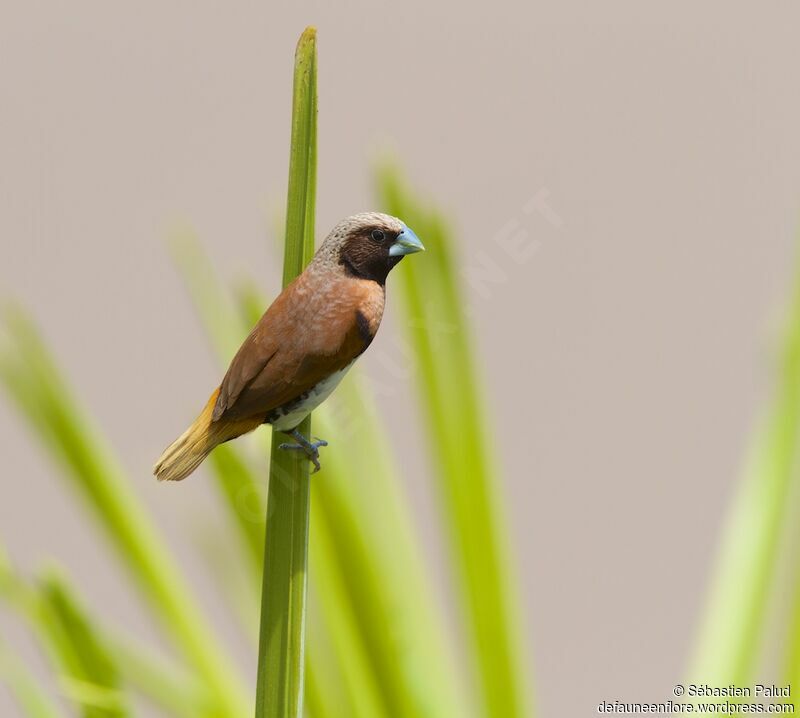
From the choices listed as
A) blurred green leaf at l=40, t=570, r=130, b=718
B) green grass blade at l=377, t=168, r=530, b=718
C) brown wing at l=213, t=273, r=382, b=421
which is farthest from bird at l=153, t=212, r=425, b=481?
green grass blade at l=377, t=168, r=530, b=718

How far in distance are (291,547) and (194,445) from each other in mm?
111

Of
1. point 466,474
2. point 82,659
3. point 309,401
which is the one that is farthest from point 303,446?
point 466,474

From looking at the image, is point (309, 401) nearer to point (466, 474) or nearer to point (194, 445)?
point (194, 445)

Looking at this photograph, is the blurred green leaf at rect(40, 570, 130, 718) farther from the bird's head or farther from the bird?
the bird's head

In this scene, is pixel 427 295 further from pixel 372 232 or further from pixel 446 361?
pixel 372 232

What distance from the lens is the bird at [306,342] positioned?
0.74 m

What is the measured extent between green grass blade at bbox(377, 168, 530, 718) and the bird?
0.47 metres

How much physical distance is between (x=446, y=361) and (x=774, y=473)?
511 mm

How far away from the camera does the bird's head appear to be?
2.55 feet

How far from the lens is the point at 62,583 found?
94 cm

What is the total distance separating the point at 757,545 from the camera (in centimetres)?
140

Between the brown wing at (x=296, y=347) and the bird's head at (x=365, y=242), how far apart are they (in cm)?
3

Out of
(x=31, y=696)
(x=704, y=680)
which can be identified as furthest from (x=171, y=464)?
(x=704, y=680)

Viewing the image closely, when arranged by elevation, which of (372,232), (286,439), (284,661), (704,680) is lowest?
(704,680)
